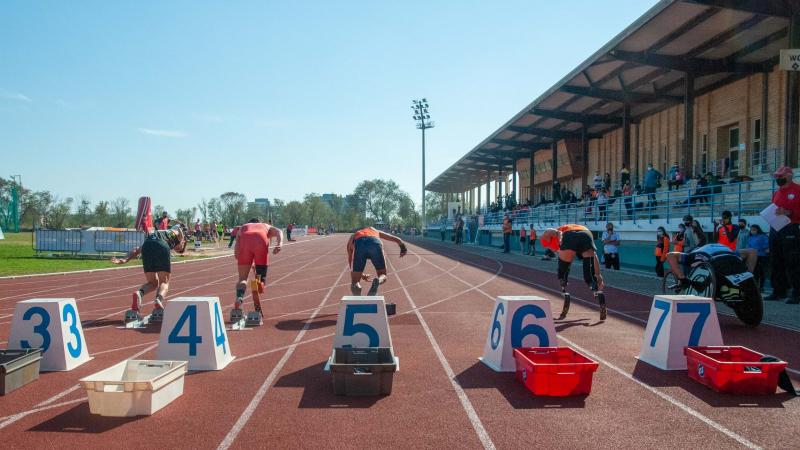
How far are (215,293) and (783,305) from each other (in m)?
12.3

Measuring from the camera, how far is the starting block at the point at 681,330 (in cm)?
645

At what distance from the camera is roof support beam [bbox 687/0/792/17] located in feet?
53.0

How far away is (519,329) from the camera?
6.46 m

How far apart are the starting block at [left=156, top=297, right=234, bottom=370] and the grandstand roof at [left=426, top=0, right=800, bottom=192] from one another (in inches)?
656

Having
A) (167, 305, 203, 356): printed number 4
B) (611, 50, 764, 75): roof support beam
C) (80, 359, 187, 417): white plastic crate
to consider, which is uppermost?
(611, 50, 764, 75): roof support beam

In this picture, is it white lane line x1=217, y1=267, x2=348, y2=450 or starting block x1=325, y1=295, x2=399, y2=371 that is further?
starting block x1=325, y1=295, x2=399, y2=371

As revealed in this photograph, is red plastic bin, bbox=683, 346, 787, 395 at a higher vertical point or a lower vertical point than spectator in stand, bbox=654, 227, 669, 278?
lower

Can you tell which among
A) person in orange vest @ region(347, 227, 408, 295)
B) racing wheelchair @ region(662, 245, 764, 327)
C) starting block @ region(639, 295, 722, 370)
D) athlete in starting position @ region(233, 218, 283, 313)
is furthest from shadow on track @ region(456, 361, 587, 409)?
athlete in starting position @ region(233, 218, 283, 313)

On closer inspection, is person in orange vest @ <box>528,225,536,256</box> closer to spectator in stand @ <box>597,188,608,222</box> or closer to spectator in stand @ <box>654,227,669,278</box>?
spectator in stand @ <box>597,188,608,222</box>

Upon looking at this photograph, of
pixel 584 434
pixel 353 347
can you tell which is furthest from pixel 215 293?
pixel 584 434

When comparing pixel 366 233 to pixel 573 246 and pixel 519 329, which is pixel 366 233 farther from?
pixel 519 329

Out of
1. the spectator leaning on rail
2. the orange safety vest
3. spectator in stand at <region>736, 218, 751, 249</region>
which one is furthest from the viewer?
spectator in stand at <region>736, 218, 751, 249</region>

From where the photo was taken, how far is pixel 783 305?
11.0 metres

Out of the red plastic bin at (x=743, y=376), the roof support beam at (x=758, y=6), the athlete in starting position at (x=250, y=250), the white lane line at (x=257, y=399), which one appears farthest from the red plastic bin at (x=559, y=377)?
the roof support beam at (x=758, y=6)
